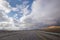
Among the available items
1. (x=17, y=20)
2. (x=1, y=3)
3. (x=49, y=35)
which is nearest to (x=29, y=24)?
(x=17, y=20)

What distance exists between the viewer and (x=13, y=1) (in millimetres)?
3246

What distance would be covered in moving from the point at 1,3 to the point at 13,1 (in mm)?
291

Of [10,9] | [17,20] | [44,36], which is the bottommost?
[44,36]

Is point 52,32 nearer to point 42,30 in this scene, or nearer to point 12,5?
point 42,30

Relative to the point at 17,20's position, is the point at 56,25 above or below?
below

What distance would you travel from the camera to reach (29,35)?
3.02 metres

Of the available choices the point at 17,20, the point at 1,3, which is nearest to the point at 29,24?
the point at 17,20

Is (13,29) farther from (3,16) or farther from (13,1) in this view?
(13,1)

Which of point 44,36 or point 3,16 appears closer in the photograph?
point 44,36

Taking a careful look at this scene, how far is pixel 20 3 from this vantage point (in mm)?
3260

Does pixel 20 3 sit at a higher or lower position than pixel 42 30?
higher

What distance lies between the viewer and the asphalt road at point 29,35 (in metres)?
2.87

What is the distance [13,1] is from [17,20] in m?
0.47

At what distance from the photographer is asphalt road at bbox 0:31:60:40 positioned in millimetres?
2871
